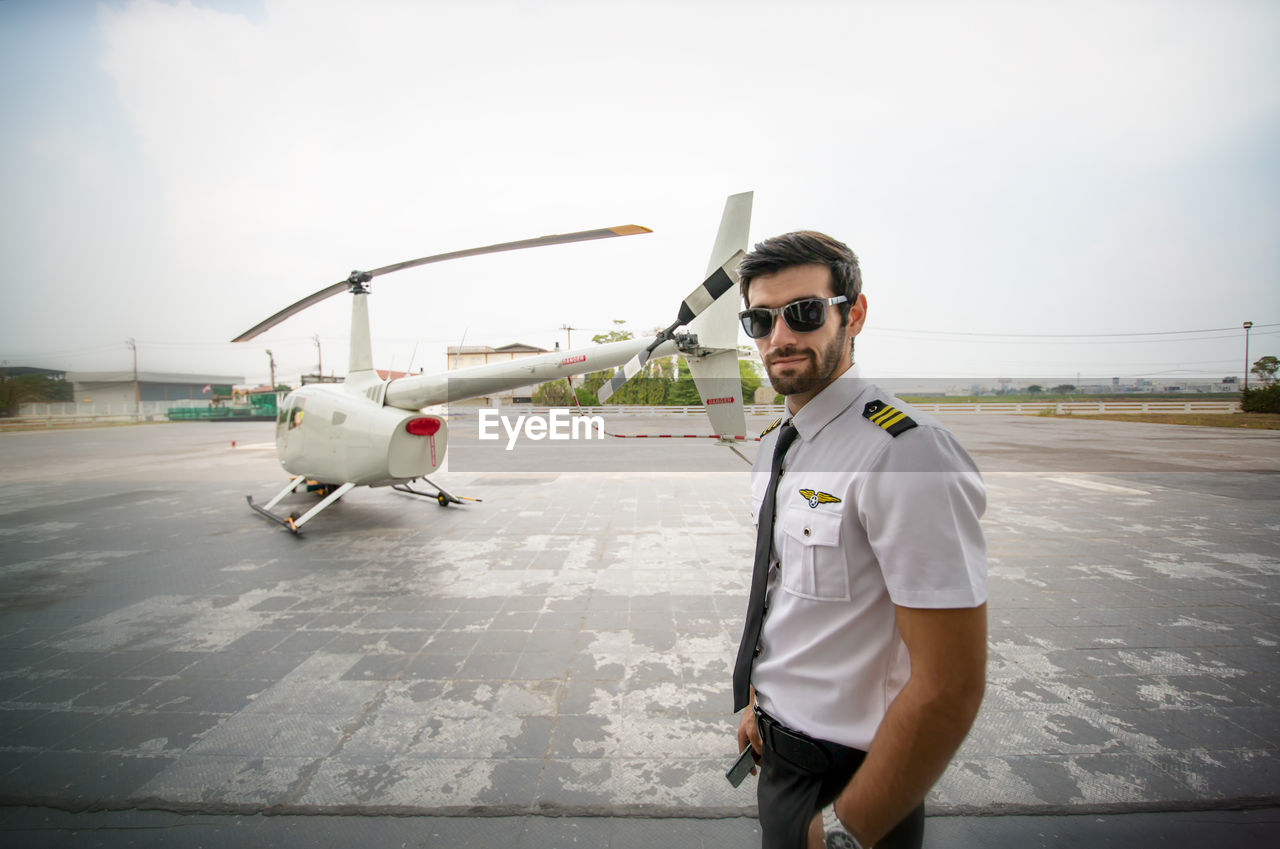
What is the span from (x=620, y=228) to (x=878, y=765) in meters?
5.09

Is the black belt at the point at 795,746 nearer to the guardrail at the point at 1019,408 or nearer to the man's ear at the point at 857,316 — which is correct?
the man's ear at the point at 857,316

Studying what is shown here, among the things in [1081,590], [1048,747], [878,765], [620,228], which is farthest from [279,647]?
[1081,590]

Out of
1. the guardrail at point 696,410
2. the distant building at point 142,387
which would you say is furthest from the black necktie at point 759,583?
the distant building at point 142,387

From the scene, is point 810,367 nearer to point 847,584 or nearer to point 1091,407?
point 847,584

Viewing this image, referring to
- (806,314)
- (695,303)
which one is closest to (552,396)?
(695,303)

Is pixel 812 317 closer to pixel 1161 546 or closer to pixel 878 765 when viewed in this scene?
pixel 878 765

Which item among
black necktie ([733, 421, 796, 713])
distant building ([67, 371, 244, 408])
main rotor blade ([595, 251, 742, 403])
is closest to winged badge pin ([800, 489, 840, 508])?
black necktie ([733, 421, 796, 713])

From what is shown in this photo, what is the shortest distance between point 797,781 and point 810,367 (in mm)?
1083

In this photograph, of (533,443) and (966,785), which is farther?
(533,443)

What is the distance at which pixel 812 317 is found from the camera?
1.33 m

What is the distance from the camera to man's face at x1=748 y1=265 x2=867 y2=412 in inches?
52.3

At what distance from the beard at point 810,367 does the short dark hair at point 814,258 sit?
11cm

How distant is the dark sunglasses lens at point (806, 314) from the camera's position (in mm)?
1324

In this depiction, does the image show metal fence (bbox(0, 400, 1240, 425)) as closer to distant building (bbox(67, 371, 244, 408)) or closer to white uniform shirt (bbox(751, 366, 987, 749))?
distant building (bbox(67, 371, 244, 408))
